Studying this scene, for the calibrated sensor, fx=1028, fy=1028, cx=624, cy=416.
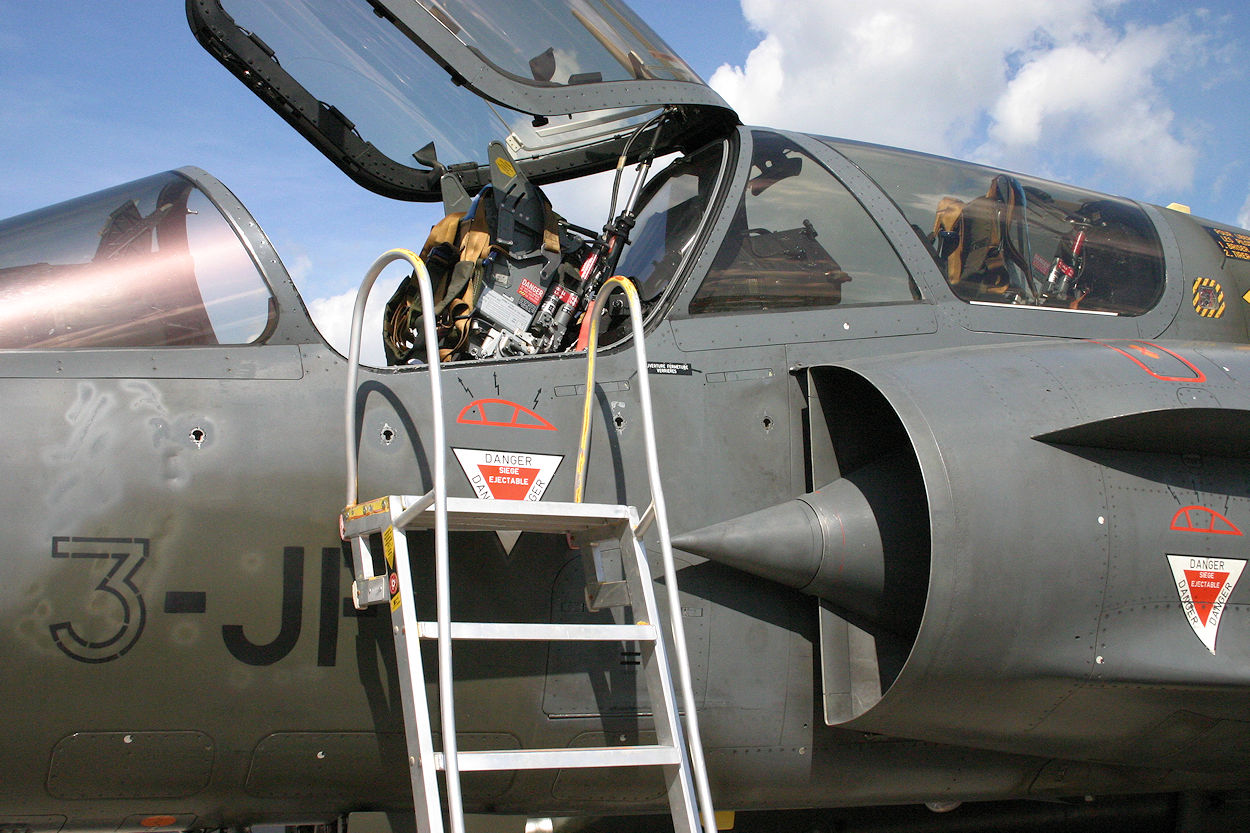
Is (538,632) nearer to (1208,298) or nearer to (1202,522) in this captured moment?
(1202,522)

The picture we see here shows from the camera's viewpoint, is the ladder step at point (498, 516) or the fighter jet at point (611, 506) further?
the fighter jet at point (611, 506)

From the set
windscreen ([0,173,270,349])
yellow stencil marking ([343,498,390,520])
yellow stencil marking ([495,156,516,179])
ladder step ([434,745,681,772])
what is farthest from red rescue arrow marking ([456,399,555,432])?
yellow stencil marking ([495,156,516,179])

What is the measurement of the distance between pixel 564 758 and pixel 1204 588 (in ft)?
7.78

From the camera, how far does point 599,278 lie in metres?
4.46

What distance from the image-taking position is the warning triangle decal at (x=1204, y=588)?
3.58 m

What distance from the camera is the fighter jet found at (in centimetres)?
302

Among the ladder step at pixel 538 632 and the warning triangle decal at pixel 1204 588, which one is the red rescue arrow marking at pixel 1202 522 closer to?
the warning triangle decal at pixel 1204 588

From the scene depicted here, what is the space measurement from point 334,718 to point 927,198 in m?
3.32

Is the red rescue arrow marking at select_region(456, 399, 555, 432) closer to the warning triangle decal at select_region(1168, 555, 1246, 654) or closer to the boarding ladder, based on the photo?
the boarding ladder

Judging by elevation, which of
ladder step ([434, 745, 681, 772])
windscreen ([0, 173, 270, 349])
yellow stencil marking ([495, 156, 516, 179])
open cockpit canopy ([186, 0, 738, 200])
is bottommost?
ladder step ([434, 745, 681, 772])

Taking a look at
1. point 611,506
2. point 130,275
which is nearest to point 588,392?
point 611,506

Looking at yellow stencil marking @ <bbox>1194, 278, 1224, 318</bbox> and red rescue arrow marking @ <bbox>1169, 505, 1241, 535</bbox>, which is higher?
yellow stencil marking @ <bbox>1194, 278, 1224, 318</bbox>

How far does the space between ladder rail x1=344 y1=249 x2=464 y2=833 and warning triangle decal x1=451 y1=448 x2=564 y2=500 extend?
0.37 m

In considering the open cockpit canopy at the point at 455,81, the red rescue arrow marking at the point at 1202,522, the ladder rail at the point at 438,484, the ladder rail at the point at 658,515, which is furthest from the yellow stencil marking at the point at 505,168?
the red rescue arrow marking at the point at 1202,522
